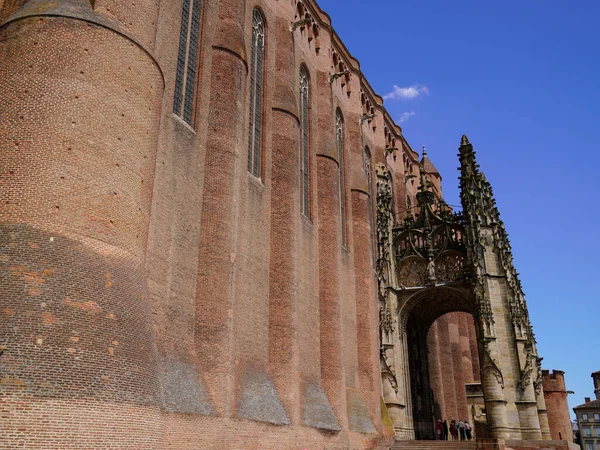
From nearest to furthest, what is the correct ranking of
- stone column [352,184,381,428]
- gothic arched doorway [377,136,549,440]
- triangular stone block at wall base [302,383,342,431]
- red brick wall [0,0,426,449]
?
red brick wall [0,0,426,449] < triangular stone block at wall base [302,383,342,431] < gothic arched doorway [377,136,549,440] < stone column [352,184,381,428]

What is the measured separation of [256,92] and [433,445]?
611 inches

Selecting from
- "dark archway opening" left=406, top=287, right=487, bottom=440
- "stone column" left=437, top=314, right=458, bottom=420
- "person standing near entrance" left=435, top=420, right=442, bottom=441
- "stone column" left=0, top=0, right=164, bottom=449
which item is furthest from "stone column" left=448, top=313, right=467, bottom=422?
"stone column" left=0, top=0, right=164, bottom=449

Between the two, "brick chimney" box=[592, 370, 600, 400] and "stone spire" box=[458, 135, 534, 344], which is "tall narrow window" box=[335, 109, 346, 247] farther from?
"brick chimney" box=[592, 370, 600, 400]

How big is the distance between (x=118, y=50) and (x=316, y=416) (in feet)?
39.5

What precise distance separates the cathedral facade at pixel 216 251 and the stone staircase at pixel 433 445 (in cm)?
89

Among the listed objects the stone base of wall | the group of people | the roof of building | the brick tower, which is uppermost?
the roof of building

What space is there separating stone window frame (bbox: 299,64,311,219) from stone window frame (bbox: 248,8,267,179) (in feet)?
11.3

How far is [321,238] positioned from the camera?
74.3 feet

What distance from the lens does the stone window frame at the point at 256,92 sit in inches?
744

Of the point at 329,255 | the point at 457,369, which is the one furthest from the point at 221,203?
the point at 457,369

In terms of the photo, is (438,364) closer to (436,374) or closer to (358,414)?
(436,374)

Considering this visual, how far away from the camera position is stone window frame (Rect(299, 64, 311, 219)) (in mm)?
22562

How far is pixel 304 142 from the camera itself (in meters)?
23.7

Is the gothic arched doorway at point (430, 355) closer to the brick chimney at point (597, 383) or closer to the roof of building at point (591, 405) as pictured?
the roof of building at point (591, 405)
